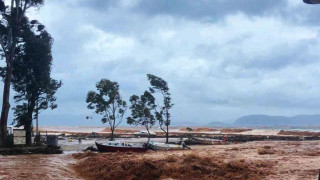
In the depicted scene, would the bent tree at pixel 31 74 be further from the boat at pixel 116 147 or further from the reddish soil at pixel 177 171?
the reddish soil at pixel 177 171

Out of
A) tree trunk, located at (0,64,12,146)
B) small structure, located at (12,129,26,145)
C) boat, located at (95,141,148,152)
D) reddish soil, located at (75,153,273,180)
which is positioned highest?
tree trunk, located at (0,64,12,146)

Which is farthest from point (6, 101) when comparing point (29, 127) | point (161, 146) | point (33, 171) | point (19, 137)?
point (161, 146)

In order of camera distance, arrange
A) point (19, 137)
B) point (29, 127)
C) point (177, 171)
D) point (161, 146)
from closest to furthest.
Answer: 1. point (177, 171)
2. point (19, 137)
3. point (29, 127)
4. point (161, 146)

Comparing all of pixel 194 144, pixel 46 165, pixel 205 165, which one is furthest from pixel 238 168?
pixel 194 144

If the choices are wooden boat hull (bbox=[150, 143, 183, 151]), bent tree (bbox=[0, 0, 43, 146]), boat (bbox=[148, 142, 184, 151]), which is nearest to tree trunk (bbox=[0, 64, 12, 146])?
bent tree (bbox=[0, 0, 43, 146])

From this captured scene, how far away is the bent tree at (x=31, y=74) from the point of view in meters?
38.7

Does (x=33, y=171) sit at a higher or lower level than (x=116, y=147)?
lower

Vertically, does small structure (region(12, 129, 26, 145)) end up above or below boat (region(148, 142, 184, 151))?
above

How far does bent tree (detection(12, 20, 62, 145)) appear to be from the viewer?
38.7 metres

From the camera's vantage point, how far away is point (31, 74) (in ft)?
129

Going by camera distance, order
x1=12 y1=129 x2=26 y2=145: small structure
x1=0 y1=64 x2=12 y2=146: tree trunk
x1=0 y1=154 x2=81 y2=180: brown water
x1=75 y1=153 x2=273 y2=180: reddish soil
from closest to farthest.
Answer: x1=0 y1=154 x2=81 y2=180: brown water → x1=75 y1=153 x2=273 y2=180: reddish soil → x1=0 y1=64 x2=12 y2=146: tree trunk → x1=12 y1=129 x2=26 y2=145: small structure

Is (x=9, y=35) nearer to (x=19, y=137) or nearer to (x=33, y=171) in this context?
(x=19, y=137)

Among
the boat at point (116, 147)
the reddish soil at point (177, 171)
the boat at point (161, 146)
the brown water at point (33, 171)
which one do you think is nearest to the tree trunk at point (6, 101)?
the brown water at point (33, 171)

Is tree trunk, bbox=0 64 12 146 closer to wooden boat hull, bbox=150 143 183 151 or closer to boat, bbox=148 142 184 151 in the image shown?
boat, bbox=148 142 184 151
